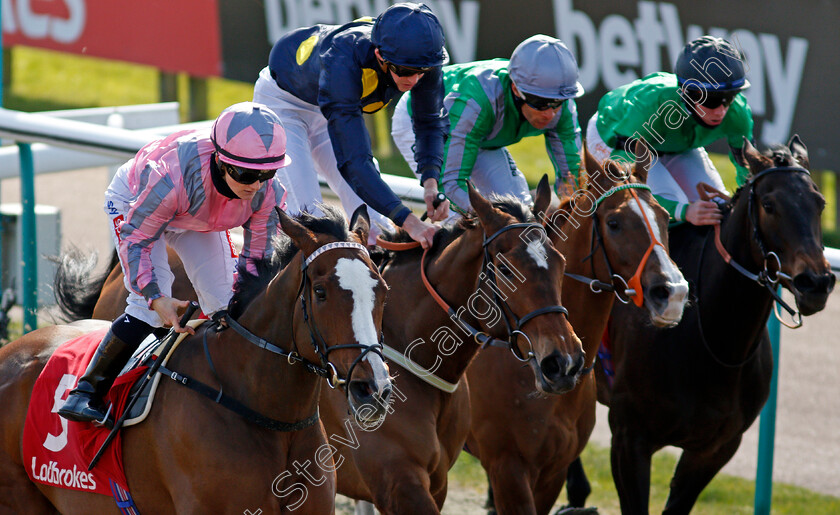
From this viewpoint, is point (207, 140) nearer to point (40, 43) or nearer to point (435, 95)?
point (435, 95)

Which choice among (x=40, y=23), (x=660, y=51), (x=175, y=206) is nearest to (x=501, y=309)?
(x=175, y=206)

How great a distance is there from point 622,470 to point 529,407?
0.69 metres

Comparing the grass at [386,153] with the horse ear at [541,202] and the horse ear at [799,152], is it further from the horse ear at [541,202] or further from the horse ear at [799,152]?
the horse ear at [541,202]

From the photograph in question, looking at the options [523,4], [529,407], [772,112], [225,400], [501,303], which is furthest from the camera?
[523,4]

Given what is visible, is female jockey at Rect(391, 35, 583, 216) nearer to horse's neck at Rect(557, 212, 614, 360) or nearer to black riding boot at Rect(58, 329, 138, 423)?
horse's neck at Rect(557, 212, 614, 360)

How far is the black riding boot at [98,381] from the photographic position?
3334 millimetres

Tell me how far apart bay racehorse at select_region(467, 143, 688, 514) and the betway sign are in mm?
4815

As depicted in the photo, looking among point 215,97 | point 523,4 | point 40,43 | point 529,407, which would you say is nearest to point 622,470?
point 529,407

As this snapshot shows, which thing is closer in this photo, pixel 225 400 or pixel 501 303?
pixel 225 400

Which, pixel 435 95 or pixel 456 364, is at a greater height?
pixel 435 95

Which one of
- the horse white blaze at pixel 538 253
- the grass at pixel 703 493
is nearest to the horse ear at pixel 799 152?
the horse white blaze at pixel 538 253

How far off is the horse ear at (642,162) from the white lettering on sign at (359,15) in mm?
5476

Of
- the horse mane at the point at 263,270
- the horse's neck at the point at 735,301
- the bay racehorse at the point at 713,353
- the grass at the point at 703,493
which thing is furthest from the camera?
the grass at the point at 703,493

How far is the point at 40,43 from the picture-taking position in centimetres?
1188
